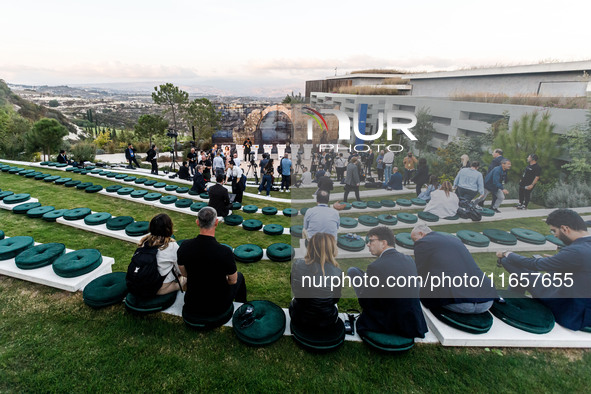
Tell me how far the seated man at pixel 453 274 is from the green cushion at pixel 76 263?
4.91m

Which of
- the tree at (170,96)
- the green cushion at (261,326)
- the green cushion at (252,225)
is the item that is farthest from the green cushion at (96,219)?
the tree at (170,96)

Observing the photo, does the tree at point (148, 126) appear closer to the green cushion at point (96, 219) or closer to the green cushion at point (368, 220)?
the green cushion at point (96, 219)

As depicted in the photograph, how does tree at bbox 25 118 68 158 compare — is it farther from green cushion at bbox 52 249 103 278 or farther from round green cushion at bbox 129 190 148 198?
green cushion at bbox 52 249 103 278

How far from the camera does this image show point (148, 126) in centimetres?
3403

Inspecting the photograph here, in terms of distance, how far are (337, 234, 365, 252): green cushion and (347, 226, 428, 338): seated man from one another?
58 cm

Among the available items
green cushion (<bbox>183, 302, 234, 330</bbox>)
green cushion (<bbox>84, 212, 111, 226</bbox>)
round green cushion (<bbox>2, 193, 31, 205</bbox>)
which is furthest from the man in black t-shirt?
round green cushion (<bbox>2, 193, 31, 205</bbox>)

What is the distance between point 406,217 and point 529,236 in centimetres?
245

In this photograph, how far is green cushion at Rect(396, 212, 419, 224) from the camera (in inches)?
170

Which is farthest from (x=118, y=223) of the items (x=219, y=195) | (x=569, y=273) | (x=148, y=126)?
(x=148, y=126)

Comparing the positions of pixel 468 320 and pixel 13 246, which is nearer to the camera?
pixel 468 320

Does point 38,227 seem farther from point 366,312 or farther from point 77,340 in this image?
point 366,312

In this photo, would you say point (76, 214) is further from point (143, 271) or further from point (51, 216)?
point (143, 271)

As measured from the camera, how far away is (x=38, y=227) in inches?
245

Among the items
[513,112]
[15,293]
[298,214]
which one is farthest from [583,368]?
[15,293]
